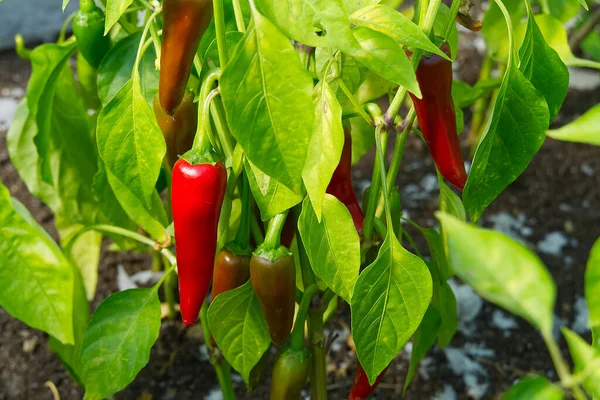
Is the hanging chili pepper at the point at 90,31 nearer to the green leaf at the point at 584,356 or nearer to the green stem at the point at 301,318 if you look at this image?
the green stem at the point at 301,318

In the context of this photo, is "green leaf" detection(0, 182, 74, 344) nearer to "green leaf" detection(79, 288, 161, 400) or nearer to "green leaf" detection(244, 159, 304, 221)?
"green leaf" detection(79, 288, 161, 400)

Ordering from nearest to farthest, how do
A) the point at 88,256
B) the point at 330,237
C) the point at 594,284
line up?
the point at 594,284 < the point at 330,237 < the point at 88,256

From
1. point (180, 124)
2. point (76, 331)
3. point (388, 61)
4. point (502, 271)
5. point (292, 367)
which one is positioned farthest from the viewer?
point (76, 331)

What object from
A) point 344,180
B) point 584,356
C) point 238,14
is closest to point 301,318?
point 344,180

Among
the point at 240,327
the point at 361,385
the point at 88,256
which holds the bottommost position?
the point at 88,256

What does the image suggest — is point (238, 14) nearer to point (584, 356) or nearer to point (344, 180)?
point (344, 180)

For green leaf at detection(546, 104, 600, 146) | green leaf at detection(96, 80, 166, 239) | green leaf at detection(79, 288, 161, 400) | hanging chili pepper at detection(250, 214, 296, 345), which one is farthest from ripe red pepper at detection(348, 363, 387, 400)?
green leaf at detection(546, 104, 600, 146)
